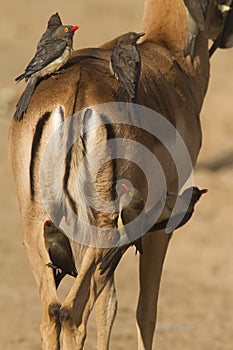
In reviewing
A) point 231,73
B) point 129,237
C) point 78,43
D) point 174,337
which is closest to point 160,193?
point 129,237

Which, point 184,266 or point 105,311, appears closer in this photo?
point 105,311

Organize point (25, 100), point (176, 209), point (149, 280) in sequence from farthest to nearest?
point (149, 280), point (176, 209), point (25, 100)

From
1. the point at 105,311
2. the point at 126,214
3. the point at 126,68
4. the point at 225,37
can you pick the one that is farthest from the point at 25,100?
the point at 225,37

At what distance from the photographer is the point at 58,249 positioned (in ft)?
14.8

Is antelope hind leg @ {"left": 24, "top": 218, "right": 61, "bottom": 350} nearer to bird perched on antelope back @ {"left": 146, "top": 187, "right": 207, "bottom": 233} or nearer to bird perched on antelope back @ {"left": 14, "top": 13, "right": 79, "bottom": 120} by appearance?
bird perched on antelope back @ {"left": 14, "top": 13, "right": 79, "bottom": 120}

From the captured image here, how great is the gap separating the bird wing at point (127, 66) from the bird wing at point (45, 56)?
0.86 ft

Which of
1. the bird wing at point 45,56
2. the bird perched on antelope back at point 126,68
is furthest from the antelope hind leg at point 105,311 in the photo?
the bird wing at point 45,56

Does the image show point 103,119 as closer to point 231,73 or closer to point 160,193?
point 160,193

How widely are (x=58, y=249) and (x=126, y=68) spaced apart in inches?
35.9

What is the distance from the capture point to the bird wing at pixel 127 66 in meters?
4.71

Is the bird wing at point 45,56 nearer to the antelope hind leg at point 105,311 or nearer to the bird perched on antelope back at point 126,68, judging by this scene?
the bird perched on antelope back at point 126,68

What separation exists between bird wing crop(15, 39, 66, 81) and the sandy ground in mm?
2570

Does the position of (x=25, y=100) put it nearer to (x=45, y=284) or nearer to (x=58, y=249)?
(x=58, y=249)

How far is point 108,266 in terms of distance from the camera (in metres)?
4.58
